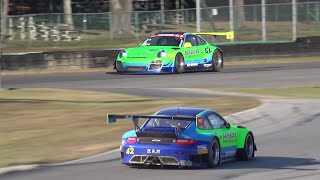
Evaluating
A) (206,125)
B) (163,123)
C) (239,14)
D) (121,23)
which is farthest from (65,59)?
(163,123)

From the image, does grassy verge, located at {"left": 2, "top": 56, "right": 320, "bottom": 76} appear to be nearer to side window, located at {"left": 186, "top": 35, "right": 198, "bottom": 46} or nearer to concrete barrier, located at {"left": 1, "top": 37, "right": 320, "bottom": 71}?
concrete barrier, located at {"left": 1, "top": 37, "right": 320, "bottom": 71}

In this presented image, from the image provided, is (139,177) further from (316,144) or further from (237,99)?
(237,99)

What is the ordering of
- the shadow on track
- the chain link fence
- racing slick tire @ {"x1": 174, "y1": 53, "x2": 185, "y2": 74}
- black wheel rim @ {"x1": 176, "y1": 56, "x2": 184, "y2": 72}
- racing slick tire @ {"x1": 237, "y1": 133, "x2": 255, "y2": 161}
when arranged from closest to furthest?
the shadow on track
racing slick tire @ {"x1": 237, "y1": 133, "x2": 255, "y2": 161}
racing slick tire @ {"x1": 174, "y1": 53, "x2": 185, "y2": 74}
black wheel rim @ {"x1": 176, "y1": 56, "x2": 184, "y2": 72}
the chain link fence

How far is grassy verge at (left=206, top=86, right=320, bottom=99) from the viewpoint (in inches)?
929

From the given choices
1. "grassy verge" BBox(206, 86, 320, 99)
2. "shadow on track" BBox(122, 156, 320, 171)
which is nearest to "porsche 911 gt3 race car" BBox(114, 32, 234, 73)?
"grassy verge" BBox(206, 86, 320, 99)

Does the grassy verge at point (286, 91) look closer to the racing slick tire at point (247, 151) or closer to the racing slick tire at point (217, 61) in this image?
the racing slick tire at point (217, 61)

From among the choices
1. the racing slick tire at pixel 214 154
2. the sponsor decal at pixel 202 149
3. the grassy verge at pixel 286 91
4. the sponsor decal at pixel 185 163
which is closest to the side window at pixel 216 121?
the racing slick tire at pixel 214 154

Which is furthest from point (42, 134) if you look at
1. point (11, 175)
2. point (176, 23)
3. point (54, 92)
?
point (176, 23)

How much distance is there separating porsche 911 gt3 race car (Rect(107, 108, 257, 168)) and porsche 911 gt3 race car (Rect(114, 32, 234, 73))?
1580 centimetres

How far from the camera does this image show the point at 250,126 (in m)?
18.2

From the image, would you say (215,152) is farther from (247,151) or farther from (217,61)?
(217,61)

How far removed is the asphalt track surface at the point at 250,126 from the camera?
1176 centimetres

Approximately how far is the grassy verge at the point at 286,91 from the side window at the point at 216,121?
10.6 m

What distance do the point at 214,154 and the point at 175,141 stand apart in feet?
2.62
